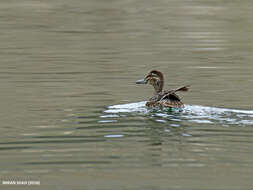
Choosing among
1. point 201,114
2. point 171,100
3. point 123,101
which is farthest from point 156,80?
point 201,114

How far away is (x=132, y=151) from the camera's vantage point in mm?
10000

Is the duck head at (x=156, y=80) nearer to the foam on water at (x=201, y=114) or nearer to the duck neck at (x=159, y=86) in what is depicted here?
the duck neck at (x=159, y=86)

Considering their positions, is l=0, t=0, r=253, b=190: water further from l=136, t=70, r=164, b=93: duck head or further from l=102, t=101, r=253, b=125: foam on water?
l=136, t=70, r=164, b=93: duck head

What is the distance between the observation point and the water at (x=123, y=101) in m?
9.07

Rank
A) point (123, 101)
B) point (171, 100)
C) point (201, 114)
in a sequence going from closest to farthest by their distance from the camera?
point (201, 114)
point (171, 100)
point (123, 101)

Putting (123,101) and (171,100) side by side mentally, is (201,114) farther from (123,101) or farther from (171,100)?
(123,101)

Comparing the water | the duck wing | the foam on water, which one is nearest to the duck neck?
the water

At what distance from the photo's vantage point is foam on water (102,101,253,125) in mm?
11938

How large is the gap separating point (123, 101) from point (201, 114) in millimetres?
2818

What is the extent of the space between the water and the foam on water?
2 centimetres

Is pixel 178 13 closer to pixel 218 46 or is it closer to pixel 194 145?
pixel 218 46

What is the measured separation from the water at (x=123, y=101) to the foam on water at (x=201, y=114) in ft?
0.06

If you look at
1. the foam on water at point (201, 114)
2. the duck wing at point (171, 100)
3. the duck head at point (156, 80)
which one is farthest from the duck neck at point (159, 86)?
the duck wing at point (171, 100)

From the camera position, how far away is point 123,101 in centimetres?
1497
